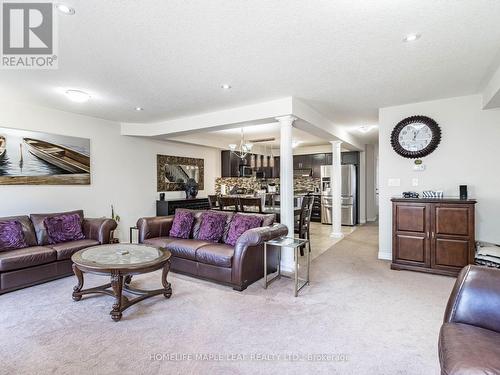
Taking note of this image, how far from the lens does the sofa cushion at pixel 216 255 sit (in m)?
3.40

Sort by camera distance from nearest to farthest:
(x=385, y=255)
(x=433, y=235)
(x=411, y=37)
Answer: (x=411, y=37)
(x=433, y=235)
(x=385, y=255)

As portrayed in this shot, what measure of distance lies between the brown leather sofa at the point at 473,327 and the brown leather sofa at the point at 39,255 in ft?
13.7

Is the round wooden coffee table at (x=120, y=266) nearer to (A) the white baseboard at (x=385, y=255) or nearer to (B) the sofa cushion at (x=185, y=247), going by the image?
(B) the sofa cushion at (x=185, y=247)

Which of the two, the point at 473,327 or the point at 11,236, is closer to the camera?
the point at 473,327

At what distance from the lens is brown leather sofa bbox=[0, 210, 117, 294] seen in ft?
10.8

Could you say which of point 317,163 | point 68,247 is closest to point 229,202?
point 68,247

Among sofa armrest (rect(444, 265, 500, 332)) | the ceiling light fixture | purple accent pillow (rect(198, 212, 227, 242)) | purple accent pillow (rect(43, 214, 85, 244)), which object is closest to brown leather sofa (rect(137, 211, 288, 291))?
purple accent pillow (rect(198, 212, 227, 242))

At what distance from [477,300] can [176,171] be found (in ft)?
20.0

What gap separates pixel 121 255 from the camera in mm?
3012

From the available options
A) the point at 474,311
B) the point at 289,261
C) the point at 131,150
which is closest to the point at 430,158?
the point at 289,261

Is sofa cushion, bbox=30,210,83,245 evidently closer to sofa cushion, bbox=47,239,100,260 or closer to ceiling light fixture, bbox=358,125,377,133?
sofa cushion, bbox=47,239,100,260

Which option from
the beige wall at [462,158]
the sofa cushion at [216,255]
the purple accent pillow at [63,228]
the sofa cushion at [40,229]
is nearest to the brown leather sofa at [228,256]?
the sofa cushion at [216,255]

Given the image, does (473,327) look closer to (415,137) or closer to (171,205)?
(415,137)

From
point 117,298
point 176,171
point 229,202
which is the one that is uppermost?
point 176,171
